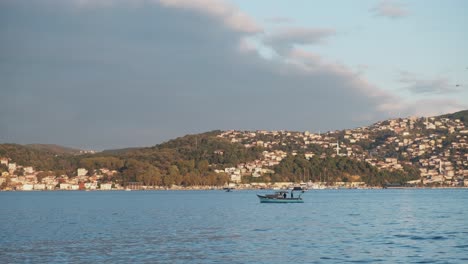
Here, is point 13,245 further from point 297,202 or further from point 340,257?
point 297,202

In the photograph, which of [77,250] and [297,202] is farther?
[297,202]

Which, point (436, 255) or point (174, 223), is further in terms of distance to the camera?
point (174, 223)

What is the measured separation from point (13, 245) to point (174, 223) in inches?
801

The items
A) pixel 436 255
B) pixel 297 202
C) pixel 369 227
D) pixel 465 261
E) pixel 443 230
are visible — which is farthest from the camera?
pixel 297 202

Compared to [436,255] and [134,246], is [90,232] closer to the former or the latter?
[134,246]

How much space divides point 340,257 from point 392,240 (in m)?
9.18

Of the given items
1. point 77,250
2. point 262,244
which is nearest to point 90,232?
point 77,250

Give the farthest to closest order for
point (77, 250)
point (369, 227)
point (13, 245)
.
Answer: point (369, 227) → point (13, 245) → point (77, 250)

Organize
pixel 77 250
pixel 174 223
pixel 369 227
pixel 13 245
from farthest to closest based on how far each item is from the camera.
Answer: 1. pixel 174 223
2. pixel 369 227
3. pixel 13 245
4. pixel 77 250

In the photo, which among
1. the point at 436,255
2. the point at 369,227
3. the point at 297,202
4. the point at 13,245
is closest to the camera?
the point at 436,255

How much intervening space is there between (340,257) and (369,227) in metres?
19.3

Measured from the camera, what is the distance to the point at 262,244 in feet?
135

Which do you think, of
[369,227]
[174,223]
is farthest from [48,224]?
[369,227]

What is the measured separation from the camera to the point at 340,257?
34594 millimetres
